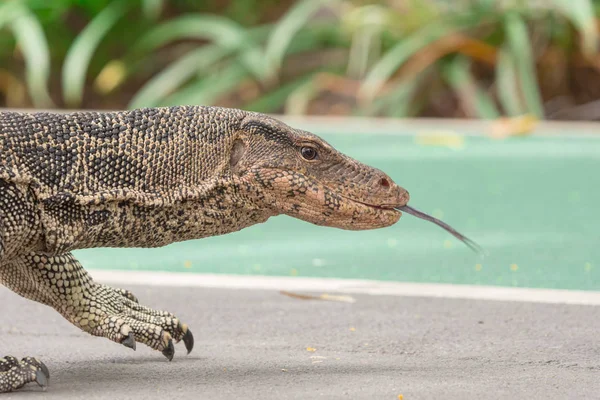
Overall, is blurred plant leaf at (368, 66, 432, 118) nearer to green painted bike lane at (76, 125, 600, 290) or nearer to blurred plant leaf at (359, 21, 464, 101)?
blurred plant leaf at (359, 21, 464, 101)

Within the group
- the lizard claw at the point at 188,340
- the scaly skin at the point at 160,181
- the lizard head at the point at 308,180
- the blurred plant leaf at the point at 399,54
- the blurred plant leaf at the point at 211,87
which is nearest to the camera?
the scaly skin at the point at 160,181

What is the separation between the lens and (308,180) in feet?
11.7

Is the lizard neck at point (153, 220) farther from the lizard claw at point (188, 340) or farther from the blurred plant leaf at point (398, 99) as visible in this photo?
the blurred plant leaf at point (398, 99)

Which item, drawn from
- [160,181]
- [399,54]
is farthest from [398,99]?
[160,181]

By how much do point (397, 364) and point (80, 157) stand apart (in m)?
1.36

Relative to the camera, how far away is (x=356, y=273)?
243 inches

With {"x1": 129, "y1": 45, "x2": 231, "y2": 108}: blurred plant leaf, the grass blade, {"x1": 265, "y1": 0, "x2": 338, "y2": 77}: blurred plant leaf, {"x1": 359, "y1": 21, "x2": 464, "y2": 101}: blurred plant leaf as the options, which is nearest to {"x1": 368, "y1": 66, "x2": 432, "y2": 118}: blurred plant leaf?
{"x1": 359, "y1": 21, "x2": 464, "y2": 101}: blurred plant leaf

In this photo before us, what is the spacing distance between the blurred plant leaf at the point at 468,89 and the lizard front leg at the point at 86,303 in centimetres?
895

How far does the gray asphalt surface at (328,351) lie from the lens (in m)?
3.50

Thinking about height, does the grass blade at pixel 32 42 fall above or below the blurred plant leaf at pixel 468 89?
above

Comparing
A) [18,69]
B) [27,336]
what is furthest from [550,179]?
[18,69]

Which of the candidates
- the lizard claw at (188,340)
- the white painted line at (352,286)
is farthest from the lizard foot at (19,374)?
the white painted line at (352,286)

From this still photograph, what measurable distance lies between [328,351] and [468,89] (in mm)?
8949

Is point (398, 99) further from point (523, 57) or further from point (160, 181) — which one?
point (160, 181)
